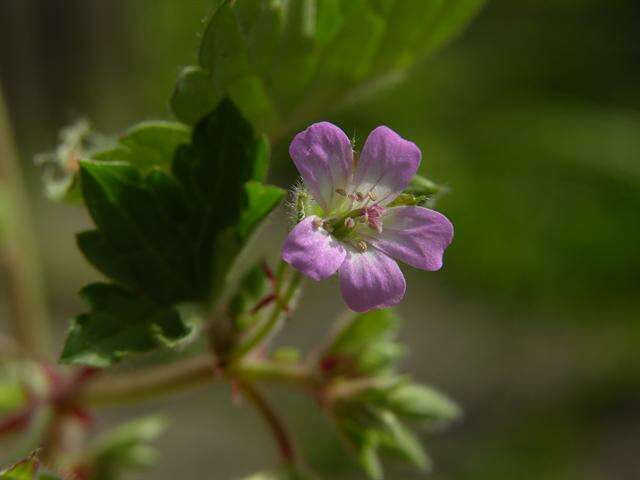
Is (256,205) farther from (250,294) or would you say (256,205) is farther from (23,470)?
(23,470)

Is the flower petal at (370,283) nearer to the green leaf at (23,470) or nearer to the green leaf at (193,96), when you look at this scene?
the green leaf at (193,96)

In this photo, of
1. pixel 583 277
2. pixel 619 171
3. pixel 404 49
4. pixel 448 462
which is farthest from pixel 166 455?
pixel 404 49

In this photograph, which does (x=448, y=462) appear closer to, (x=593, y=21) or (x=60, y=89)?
(x=593, y=21)

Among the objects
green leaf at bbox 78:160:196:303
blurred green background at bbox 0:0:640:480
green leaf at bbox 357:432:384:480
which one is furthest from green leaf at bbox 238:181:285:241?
blurred green background at bbox 0:0:640:480

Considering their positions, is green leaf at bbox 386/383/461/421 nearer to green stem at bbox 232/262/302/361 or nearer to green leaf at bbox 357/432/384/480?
green leaf at bbox 357/432/384/480

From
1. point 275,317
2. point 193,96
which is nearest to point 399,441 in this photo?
point 275,317

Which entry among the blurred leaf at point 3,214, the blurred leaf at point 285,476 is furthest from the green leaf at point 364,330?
the blurred leaf at point 3,214
